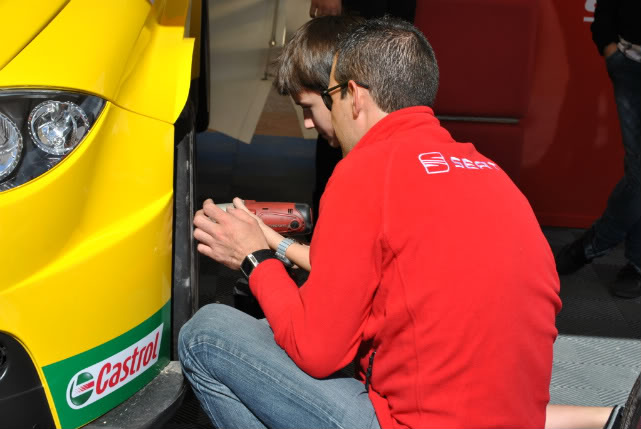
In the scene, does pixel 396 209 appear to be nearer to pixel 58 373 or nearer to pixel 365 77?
pixel 365 77

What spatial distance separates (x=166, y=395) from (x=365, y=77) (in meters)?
0.92

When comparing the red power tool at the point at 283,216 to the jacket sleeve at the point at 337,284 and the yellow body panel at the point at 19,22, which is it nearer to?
the jacket sleeve at the point at 337,284

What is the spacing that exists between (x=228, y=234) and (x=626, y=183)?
2.39 meters

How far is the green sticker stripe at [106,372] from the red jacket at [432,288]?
0.45m

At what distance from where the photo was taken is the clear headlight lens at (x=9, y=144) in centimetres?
171

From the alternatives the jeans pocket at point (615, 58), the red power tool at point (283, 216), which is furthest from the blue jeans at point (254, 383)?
the jeans pocket at point (615, 58)

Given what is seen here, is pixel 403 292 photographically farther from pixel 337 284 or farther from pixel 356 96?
pixel 356 96

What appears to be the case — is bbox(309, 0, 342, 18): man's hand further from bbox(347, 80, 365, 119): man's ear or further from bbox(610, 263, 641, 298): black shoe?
bbox(610, 263, 641, 298): black shoe

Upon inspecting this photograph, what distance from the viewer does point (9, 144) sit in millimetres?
1726

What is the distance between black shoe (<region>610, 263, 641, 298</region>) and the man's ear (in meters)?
2.30

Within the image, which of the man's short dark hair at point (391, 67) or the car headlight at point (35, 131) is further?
the man's short dark hair at point (391, 67)

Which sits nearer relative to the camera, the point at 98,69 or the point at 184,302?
the point at 98,69

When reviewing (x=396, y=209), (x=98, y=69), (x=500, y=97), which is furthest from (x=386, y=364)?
(x=500, y=97)

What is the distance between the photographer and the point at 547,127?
175 inches
